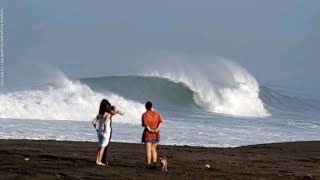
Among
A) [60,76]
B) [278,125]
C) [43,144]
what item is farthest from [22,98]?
[43,144]

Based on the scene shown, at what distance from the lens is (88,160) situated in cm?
1360

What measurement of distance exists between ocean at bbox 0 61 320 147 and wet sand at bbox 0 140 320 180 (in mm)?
3755

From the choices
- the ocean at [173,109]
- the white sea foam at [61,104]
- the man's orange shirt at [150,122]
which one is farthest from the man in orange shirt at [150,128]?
the white sea foam at [61,104]

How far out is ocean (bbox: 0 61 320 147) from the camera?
2359 centimetres

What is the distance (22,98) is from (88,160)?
20538 mm

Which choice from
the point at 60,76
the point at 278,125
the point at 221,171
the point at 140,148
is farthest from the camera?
the point at 60,76

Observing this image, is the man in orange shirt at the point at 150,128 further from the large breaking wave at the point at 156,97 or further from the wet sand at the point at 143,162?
the large breaking wave at the point at 156,97

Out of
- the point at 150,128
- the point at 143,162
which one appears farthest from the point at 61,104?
the point at 150,128

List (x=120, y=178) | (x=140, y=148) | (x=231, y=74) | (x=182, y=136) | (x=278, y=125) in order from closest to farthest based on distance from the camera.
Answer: (x=120, y=178)
(x=140, y=148)
(x=182, y=136)
(x=278, y=125)
(x=231, y=74)

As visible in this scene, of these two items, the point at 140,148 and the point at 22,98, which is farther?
the point at 22,98

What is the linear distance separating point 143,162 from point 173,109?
25.0 metres

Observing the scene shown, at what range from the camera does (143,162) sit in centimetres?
1368

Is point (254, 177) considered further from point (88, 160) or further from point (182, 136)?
point (182, 136)

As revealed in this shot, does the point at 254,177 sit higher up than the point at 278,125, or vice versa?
the point at 278,125
